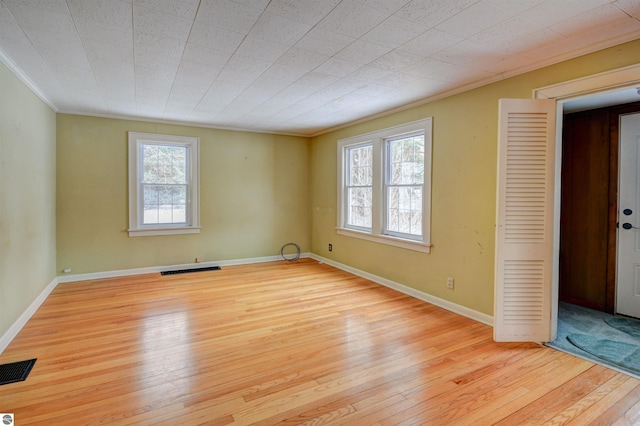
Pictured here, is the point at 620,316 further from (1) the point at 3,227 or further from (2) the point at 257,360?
(1) the point at 3,227

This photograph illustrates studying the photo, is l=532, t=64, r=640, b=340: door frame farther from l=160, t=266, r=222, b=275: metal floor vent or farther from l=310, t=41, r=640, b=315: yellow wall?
l=160, t=266, r=222, b=275: metal floor vent

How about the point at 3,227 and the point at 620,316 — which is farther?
the point at 620,316

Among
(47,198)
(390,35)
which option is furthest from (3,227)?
(390,35)

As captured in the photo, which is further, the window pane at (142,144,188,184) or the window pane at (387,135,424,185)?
the window pane at (142,144,188,184)

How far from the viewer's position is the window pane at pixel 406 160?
4152 millimetres

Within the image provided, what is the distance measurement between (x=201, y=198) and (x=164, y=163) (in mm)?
783

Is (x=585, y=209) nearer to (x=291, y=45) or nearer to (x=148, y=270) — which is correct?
(x=291, y=45)

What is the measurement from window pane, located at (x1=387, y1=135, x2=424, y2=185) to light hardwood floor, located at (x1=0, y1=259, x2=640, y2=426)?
158 cm

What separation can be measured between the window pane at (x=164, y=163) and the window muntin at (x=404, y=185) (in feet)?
10.8

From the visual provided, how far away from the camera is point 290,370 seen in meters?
2.43

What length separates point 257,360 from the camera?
8.41 feet

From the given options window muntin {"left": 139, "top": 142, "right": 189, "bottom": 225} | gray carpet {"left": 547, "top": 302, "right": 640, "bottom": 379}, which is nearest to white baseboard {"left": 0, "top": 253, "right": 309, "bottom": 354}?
window muntin {"left": 139, "top": 142, "right": 189, "bottom": 225}

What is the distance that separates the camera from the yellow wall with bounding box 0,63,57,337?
279cm

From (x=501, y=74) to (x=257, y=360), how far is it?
3.26 meters
